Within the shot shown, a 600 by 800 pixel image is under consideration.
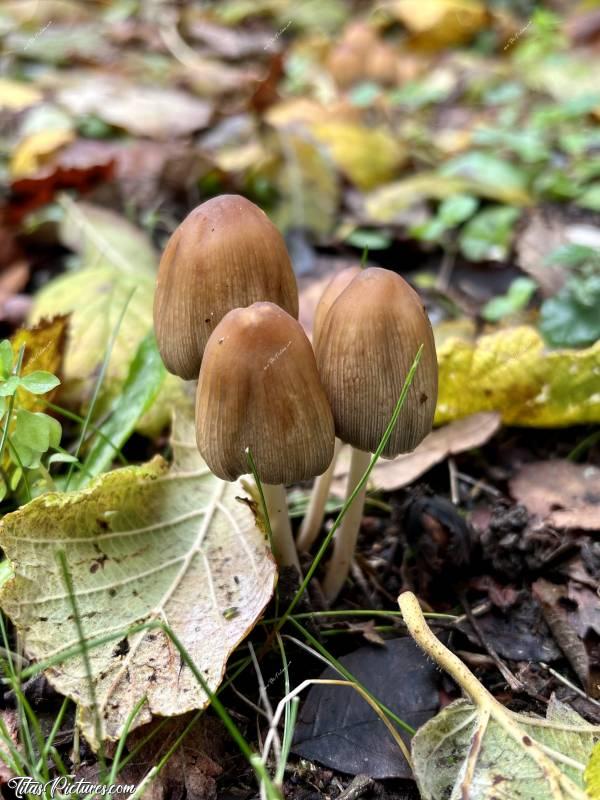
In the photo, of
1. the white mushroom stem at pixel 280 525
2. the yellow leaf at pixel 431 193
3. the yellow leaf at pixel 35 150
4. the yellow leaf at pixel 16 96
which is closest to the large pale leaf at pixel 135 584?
the white mushroom stem at pixel 280 525

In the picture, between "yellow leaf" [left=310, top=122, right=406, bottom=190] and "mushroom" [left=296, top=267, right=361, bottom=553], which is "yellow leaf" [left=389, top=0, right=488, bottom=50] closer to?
"yellow leaf" [left=310, top=122, right=406, bottom=190]

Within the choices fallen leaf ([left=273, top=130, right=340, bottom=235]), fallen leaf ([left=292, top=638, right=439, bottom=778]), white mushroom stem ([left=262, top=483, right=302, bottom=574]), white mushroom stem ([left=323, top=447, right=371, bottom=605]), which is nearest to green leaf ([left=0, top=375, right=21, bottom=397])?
white mushroom stem ([left=262, top=483, right=302, bottom=574])

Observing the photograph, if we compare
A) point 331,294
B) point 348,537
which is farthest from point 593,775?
point 331,294

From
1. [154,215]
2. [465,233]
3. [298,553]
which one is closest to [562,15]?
[465,233]

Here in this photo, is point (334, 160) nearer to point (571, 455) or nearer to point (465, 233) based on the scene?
point (465, 233)

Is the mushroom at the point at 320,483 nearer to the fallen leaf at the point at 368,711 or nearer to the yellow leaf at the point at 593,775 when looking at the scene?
the fallen leaf at the point at 368,711

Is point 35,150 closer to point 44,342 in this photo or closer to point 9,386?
point 44,342
